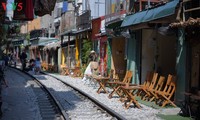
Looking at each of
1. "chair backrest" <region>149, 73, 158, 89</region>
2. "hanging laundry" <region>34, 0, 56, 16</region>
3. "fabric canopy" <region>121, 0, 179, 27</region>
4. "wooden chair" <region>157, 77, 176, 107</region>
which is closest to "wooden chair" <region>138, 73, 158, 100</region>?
"chair backrest" <region>149, 73, 158, 89</region>

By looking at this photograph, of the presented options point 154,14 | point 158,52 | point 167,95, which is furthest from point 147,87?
point 158,52

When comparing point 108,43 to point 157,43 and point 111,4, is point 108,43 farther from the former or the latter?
point 157,43

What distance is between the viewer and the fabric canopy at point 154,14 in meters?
12.7

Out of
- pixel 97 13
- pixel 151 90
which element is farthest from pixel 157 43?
pixel 97 13

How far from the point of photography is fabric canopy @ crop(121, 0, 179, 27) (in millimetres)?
12709

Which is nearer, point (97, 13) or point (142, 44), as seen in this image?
point (142, 44)

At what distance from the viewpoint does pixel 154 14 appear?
13844 mm

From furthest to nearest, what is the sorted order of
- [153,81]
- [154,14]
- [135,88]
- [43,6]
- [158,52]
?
[158,52] < [153,81] < [135,88] < [154,14] < [43,6]

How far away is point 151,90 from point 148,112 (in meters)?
1.90

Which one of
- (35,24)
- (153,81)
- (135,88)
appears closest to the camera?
(135,88)

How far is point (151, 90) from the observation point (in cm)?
1480

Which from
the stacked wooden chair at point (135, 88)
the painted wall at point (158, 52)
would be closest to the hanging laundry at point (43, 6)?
the stacked wooden chair at point (135, 88)

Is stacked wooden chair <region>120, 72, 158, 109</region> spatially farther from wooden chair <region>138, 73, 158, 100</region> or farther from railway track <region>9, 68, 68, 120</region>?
railway track <region>9, 68, 68, 120</region>

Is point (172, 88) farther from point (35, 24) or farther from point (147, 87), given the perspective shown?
point (35, 24)
